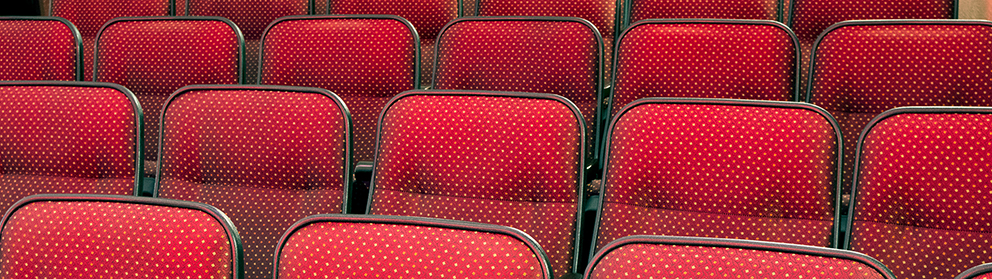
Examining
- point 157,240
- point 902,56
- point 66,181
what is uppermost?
point 902,56

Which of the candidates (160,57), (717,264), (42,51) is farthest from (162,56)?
(717,264)

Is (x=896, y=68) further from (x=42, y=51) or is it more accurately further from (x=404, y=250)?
(x=42, y=51)

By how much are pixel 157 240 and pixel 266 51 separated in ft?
1.91

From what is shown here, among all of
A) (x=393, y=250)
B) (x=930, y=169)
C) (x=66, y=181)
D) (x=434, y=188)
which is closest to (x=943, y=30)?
(x=930, y=169)

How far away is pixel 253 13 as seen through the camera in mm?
1444

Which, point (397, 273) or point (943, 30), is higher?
point (943, 30)

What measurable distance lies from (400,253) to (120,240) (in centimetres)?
22

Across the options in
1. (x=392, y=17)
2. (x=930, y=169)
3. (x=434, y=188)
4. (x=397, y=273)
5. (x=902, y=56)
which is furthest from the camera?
(x=392, y=17)

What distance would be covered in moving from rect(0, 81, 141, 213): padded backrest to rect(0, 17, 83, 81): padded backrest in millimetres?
220

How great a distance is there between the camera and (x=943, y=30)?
3.04 feet

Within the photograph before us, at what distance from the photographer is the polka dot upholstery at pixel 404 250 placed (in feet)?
1.77

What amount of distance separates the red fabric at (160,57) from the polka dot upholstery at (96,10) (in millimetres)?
334

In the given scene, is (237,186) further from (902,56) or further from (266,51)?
(902,56)

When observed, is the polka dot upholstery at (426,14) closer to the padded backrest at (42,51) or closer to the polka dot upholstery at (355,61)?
the polka dot upholstery at (355,61)
